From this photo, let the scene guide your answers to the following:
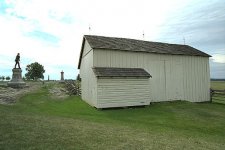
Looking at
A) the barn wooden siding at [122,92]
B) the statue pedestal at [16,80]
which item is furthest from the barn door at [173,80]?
the statue pedestal at [16,80]

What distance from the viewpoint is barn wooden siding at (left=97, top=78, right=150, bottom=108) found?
61.3 ft

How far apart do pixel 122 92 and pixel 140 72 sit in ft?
9.45

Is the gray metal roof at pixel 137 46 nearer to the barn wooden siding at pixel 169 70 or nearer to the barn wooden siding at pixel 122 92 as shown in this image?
the barn wooden siding at pixel 169 70

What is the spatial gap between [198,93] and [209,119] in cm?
1119

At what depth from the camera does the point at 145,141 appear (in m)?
8.91

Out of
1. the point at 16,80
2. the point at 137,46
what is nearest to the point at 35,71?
the point at 16,80

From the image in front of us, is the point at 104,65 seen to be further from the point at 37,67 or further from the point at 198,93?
the point at 37,67

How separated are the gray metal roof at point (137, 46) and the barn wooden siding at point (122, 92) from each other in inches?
138

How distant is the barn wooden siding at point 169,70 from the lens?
21500mm

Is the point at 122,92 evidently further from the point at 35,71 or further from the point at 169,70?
the point at 35,71

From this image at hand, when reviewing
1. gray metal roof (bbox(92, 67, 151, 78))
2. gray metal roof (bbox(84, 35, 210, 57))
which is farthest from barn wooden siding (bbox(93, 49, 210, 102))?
gray metal roof (bbox(92, 67, 151, 78))

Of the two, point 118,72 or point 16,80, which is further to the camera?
point 16,80

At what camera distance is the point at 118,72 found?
65.4ft

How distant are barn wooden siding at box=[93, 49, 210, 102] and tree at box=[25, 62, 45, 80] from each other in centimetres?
7181
